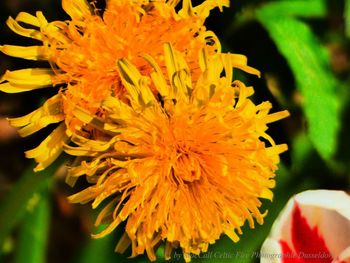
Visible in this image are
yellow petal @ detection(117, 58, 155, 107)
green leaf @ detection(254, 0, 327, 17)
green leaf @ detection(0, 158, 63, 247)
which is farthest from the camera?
green leaf @ detection(254, 0, 327, 17)

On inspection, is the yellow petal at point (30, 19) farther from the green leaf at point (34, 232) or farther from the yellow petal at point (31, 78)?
the green leaf at point (34, 232)

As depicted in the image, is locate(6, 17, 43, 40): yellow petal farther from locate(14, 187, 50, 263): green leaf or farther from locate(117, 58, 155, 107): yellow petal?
locate(14, 187, 50, 263): green leaf

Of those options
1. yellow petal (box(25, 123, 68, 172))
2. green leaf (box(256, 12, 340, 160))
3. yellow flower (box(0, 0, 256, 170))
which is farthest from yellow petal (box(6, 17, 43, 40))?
green leaf (box(256, 12, 340, 160))

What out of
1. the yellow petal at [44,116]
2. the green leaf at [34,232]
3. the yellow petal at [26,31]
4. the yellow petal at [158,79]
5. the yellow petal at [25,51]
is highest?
the yellow petal at [26,31]

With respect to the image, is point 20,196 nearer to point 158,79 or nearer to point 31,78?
point 31,78

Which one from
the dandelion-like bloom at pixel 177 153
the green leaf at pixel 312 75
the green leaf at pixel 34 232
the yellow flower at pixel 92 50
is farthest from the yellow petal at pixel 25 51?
the green leaf at pixel 312 75

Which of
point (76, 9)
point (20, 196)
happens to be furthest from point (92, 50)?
point (20, 196)

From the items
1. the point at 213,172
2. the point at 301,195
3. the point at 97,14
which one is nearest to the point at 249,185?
the point at 213,172
